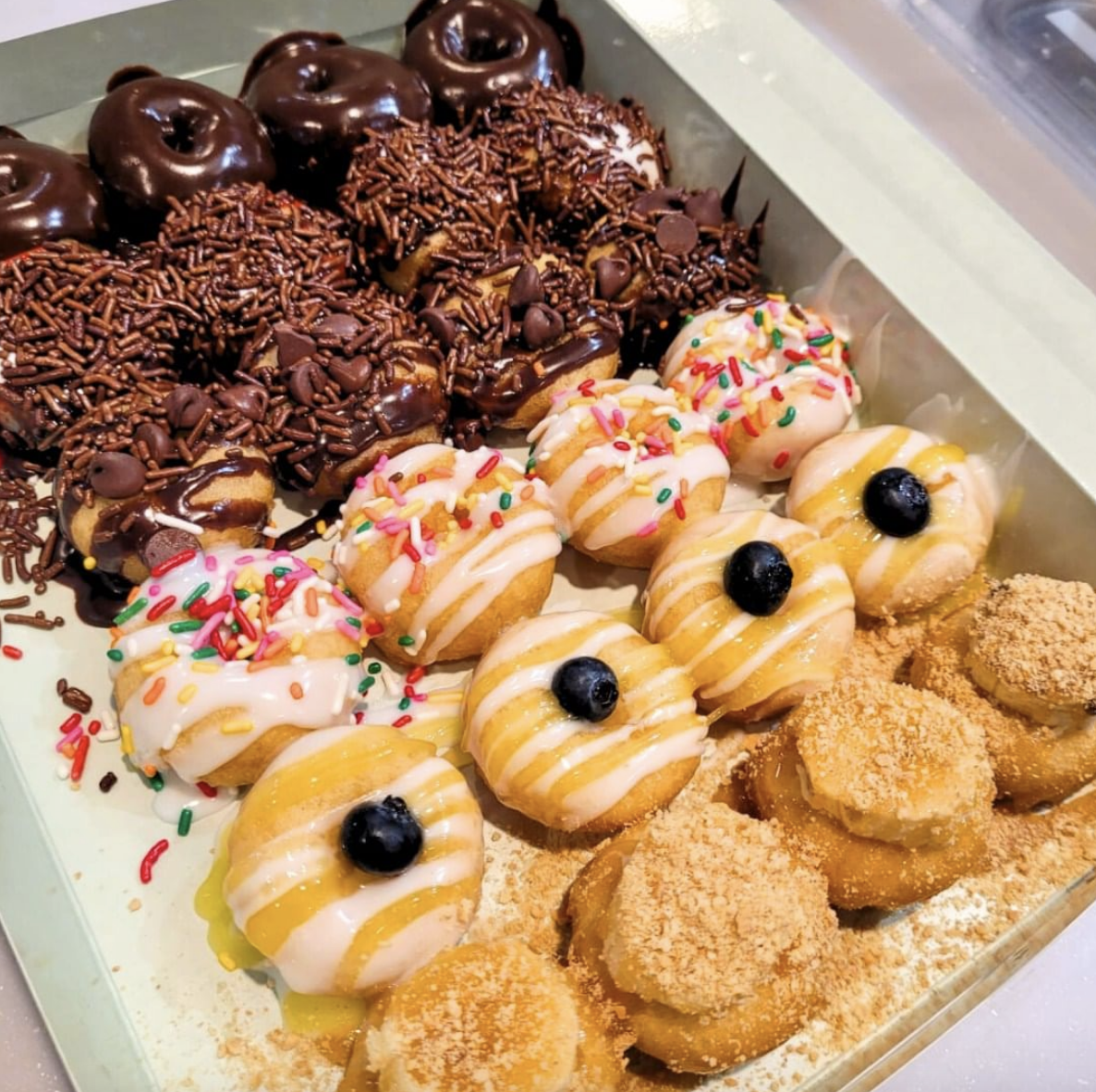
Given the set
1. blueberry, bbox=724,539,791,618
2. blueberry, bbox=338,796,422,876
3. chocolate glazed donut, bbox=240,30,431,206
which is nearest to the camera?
blueberry, bbox=338,796,422,876

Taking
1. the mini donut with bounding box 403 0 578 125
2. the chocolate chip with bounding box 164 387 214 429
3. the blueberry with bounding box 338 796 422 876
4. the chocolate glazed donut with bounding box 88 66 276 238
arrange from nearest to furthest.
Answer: the blueberry with bounding box 338 796 422 876 < the chocolate chip with bounding box 164 387 214 429 < the chocolate glazed donut with bounding box 88 66 276 238 < the mini donut with bounding box 403 0 578 125

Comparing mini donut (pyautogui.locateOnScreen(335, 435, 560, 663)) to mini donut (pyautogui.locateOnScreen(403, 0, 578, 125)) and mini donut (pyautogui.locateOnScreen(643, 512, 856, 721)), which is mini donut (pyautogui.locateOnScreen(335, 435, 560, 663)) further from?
mini donut (pyautogui.locateOnScreen(403, 0, 578, 125))

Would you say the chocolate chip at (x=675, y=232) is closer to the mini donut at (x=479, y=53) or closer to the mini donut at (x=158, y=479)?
the mini donut at (x=479, y=53)

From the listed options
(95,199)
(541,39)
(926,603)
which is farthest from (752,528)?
(95,199)

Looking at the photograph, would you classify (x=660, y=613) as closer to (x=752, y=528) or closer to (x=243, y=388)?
(x=752, y=528)

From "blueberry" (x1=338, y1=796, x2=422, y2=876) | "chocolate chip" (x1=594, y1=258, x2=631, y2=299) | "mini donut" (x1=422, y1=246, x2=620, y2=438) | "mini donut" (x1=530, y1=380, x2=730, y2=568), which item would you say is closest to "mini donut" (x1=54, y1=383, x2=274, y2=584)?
"mini donut" (x1=422, y1=246, x2=620, y2=438)

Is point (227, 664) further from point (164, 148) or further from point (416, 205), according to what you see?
point (164, 148)
